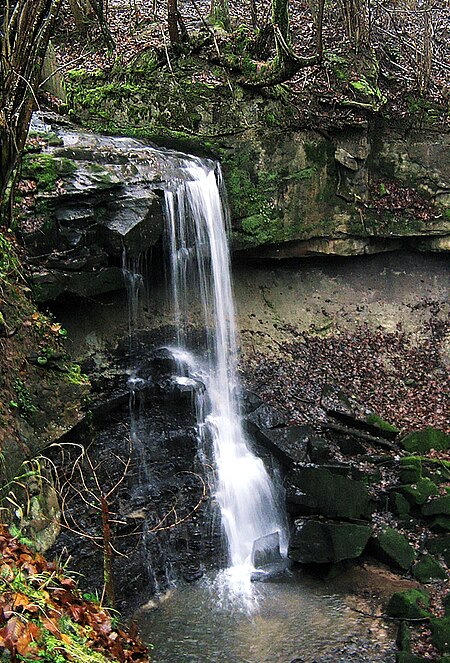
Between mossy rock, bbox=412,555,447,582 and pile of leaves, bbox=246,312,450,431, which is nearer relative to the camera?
mossy rock, bbox=412,555,447,582

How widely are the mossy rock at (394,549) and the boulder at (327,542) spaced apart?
0.62ft

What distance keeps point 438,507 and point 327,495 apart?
5.11 ft

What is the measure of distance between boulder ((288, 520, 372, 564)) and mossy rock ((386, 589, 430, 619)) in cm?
85

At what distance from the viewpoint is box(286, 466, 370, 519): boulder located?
348 inches

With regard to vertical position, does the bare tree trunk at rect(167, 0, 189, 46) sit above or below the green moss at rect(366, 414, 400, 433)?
above

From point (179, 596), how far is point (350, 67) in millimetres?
9791

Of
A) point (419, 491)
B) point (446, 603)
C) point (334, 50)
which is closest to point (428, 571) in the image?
point (446, 603)

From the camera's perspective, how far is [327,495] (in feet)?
29.2

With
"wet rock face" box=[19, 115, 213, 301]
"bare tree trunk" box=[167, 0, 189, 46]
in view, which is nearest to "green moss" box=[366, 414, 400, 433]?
"wet rock face" box=[19, 115, 213, 301]

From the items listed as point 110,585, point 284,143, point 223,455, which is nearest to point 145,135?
point 284,143

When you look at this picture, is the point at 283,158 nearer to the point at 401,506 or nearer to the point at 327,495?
the point at 327,495

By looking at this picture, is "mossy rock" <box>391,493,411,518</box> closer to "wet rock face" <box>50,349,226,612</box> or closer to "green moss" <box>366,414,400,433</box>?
"green moss" <box>366,414,400,433</box>

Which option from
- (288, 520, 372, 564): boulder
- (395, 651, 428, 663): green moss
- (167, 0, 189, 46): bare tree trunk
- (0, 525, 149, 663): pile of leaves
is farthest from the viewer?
(167, 0, 189, 46): bare tree trunk

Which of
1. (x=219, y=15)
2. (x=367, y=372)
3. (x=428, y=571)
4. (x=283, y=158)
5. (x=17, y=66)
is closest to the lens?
(x=17, y=66)
